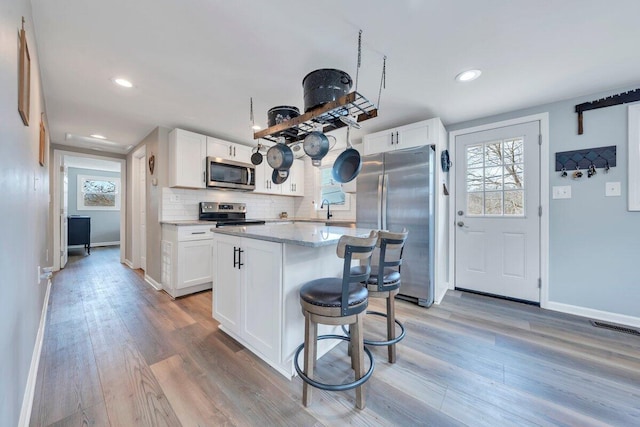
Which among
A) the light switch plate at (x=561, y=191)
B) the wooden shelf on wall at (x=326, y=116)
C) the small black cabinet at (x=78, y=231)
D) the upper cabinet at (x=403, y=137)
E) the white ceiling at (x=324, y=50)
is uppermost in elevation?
the white ceiling at (x=324, y=50)

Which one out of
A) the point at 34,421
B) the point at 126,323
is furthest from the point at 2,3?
the point at 126,323

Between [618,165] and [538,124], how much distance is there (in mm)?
791

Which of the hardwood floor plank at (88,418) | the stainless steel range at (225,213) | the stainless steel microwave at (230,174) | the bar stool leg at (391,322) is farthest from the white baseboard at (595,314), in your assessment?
the stainless steel microwave at (230,174)

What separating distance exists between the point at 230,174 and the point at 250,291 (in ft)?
7.88

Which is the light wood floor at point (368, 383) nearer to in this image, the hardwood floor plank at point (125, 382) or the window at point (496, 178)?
the hardwood floor plank at point (125, 382)

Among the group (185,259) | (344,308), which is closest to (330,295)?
(344,308)

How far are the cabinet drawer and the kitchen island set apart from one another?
46.6 inches

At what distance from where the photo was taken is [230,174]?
3715 millimetres

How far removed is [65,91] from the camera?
2387 mm

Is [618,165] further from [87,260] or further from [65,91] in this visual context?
[87,260]

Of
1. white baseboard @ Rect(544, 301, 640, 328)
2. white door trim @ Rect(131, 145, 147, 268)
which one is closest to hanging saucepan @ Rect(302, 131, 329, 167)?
white baseboard @ Rect(544, 301, 640, 328)

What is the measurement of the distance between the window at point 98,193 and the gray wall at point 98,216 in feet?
0.32

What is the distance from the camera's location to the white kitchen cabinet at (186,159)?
3.23 m

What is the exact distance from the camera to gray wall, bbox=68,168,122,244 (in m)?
6.80
